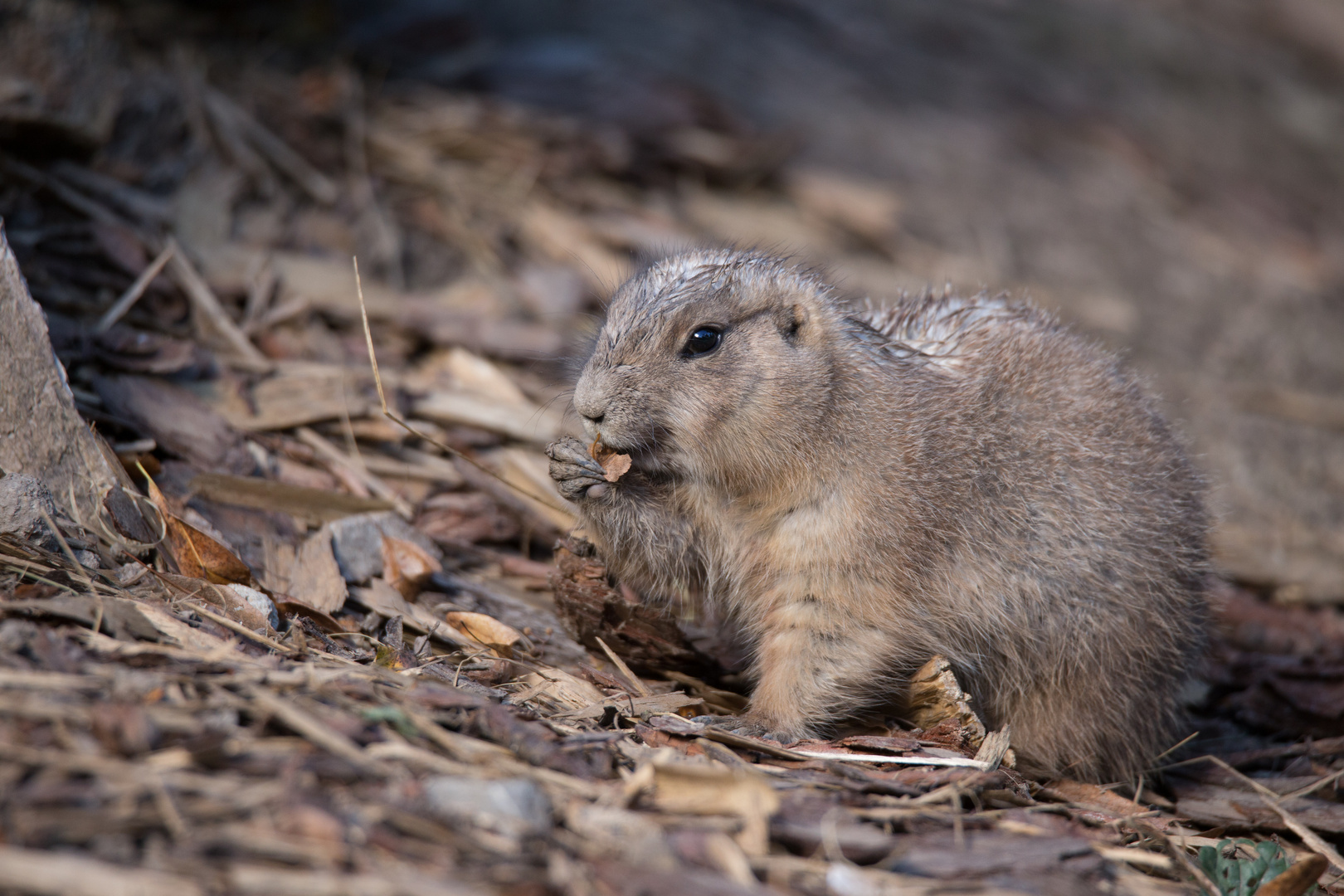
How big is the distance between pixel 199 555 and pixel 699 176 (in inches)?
252

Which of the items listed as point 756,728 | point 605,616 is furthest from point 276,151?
point 756,728

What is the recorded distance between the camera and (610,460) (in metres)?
5.02

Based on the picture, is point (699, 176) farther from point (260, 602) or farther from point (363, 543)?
point (260, 602)

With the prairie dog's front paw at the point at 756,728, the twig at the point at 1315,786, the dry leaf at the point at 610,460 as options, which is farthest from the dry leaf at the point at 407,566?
the twig at the point at 1315,786

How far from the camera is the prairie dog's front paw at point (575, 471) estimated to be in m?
5.05

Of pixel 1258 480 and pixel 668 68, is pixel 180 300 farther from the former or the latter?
pixel 1258 480

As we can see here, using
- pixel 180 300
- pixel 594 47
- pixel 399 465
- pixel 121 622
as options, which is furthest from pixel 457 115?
pixel 121 622

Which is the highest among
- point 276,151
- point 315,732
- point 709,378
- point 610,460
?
point 276,151

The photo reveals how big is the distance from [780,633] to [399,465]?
2.45 metres

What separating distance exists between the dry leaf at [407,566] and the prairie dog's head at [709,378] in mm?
1084

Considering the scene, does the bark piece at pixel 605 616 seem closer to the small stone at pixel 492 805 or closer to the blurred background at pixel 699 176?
the blurred background at pixel 699 176

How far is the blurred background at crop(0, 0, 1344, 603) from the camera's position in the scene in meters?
7.01

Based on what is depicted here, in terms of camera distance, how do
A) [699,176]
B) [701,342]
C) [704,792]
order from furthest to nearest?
[699,176], [701,342], [704,792]

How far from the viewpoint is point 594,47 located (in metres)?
10.7
